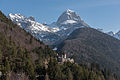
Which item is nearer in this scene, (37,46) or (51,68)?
(51,68)

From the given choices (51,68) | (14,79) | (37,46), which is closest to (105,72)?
(37,46)

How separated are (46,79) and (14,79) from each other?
41.0ft

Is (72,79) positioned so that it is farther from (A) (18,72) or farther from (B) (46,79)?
(A) (18,72)

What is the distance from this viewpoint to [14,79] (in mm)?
59406

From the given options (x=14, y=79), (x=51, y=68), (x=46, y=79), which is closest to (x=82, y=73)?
(x=51, y=68)

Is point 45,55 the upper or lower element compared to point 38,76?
upper

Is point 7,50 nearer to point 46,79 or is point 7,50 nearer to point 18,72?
point 18,72

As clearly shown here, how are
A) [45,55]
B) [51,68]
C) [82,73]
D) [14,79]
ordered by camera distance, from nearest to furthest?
[14,79]
[51,68]
[82,73]
[45,55]

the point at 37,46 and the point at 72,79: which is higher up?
the point at 37,46

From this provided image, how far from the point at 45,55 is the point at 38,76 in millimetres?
46713

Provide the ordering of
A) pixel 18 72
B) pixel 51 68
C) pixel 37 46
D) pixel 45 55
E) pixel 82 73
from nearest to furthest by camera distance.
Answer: pixel 18 72 → pixel 51 68 → pixel 82 73 → pixel 45 55 → pixel 37 46

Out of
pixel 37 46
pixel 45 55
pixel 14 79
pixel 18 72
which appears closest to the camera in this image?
pixel 14 79

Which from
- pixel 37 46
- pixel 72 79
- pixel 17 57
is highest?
pixel 37 46

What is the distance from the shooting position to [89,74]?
88.3 m
